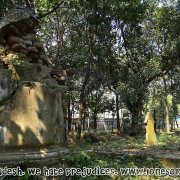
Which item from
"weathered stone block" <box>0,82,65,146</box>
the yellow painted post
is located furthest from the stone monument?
the yellow painted post

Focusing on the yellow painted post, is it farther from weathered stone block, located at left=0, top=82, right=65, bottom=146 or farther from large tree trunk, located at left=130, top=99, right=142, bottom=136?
weathered stone block, located at left=0, top=82, right=65, bottom=146

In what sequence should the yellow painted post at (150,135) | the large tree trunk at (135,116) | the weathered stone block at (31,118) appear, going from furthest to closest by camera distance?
the large tree trunk at (135,116)
the yellow painted post at (150,135)
the weathered stone block at (31,118)

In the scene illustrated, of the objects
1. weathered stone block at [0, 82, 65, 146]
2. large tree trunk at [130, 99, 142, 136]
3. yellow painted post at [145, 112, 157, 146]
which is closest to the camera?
weathered stone block at [0, 82, 65, 146]

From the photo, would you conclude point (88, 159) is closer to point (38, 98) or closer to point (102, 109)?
point (38, 98)

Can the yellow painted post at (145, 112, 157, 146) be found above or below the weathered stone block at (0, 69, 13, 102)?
below

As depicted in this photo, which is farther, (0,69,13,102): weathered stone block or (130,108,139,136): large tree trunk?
(130,108,139,136): large tree trunk

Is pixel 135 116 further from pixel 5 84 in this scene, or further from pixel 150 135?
pixel 5 84

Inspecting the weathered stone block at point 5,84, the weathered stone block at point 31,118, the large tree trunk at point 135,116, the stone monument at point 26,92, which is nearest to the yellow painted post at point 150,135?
the large tree trunk at point 135,116

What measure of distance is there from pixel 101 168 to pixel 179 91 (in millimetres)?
27868

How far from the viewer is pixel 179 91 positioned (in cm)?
3372

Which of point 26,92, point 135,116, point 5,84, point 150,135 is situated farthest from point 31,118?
point 135,116

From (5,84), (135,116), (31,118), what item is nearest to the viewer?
(5,84)

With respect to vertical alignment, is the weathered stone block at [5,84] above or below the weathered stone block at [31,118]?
above

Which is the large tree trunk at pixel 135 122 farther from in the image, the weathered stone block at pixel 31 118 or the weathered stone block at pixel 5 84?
the weathered stone block at pixel 5 84
